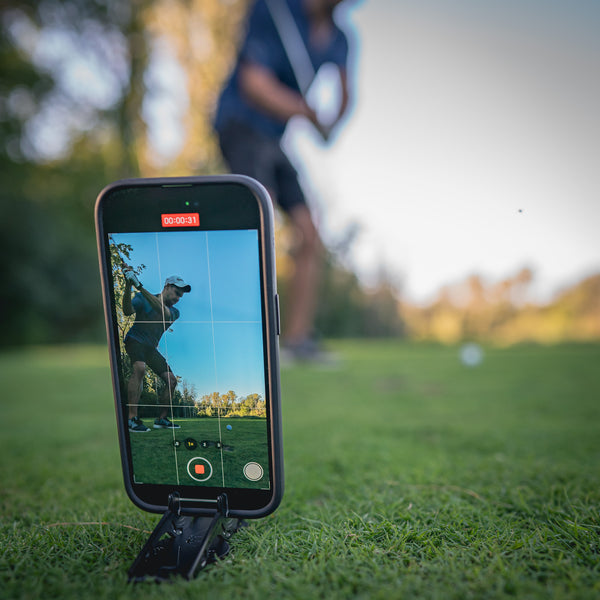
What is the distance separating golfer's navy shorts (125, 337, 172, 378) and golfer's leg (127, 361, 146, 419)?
11 mm

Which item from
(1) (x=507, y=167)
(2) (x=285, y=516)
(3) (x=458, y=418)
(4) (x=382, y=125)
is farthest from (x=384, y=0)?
(2) (x=285, y=516)

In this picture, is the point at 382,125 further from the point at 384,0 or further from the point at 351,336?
the point at 351,336

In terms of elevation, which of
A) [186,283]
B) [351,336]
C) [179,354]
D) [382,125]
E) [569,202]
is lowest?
[351,336]

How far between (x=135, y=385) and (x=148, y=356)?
0.20ft

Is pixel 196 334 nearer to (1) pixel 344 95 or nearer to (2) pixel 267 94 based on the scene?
(2) pixel 267 94

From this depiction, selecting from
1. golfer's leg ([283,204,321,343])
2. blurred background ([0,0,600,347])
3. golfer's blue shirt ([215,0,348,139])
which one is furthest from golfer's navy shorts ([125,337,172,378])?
golfer's leg ([283,204,321,343])

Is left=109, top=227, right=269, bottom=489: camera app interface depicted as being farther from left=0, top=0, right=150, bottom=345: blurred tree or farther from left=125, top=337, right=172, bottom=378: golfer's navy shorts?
left=0, top=0, right=150, bottom=345: blurred tree

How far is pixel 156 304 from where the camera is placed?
0.69 m

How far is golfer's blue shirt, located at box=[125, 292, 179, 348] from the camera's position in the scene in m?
0.69

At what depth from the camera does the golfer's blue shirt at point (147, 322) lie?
69 centimetres

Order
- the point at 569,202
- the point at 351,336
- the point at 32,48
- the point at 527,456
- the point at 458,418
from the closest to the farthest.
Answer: the point at 527,456 → the point at 458,418 → the point at 569,202 → the point at 351,336 → the point at 32,48

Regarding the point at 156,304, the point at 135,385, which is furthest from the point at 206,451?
the point at 156,304

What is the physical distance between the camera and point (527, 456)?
1.15 metres

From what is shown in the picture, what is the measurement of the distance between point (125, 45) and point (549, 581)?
909 centimetres
